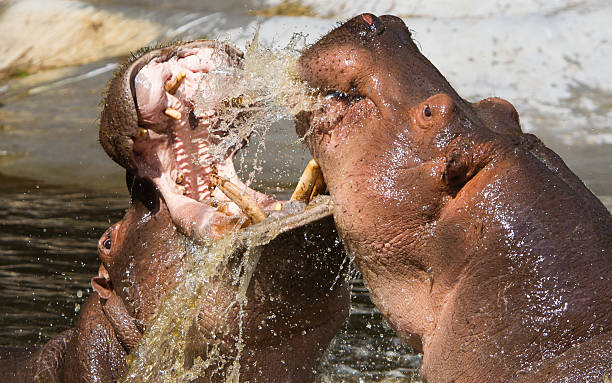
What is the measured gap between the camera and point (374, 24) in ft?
8.90

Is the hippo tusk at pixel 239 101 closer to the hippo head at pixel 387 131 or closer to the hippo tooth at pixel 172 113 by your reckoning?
the hippo tooth at pixel 172 113

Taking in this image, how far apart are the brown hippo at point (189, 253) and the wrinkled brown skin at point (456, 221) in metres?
0.38

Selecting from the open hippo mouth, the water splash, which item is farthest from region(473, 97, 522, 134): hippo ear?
the open hippo mouth

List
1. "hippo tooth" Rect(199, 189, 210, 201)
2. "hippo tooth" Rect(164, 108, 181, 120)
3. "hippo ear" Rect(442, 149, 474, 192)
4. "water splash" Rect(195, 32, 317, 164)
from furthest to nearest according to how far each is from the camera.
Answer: "hippo tooth" Rect(199, 189, 210, 201) → "hippo tooth" Rect(164, 108, 181, 120) → "water splash" Rect(195, 32, 317, 164) → "hippo ear" Rect(442, 149, 474, 192)

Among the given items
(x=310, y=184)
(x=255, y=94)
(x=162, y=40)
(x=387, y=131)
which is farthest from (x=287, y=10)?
(x=387, y=131)

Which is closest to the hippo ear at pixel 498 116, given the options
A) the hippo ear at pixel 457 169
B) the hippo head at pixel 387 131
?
the hippo head at pixel 387 131

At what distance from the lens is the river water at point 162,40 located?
5809 mm

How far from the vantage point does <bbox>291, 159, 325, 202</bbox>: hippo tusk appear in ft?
9.45

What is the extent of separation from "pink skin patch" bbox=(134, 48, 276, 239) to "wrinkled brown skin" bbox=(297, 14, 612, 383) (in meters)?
0.65

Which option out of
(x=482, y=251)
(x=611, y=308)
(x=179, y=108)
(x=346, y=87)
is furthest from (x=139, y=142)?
(x=611, y=308)

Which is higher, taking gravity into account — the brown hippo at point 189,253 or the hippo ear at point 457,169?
the hippo ear at point 457,169

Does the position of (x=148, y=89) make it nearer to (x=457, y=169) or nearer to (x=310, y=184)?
(x=310, y=184)

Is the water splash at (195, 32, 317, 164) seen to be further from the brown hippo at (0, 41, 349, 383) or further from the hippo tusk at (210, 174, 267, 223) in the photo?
the hippo tusk at (210, 174, 267, 223)

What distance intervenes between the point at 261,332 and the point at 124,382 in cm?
65
